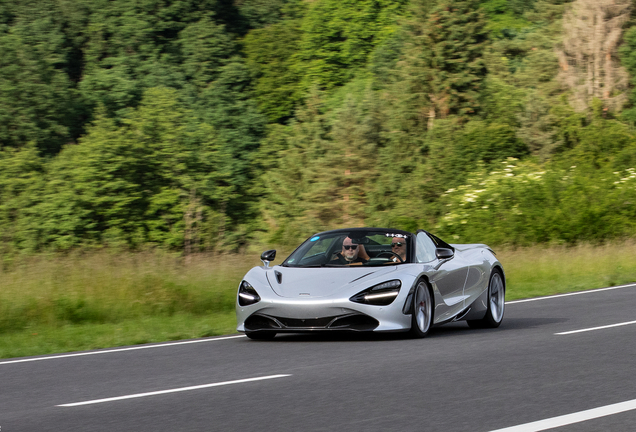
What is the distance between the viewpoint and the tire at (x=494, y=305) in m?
12.3

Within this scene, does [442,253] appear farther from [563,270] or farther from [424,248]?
[563,270]

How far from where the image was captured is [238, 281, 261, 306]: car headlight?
34.8ft

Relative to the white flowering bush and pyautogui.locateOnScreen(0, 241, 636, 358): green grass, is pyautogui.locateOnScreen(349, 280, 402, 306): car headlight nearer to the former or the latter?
pyautogui.locateOnScreen(0, 241, 636, 358): green grass

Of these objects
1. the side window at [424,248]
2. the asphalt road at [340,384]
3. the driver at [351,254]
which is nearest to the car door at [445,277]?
the side window at [424,248]

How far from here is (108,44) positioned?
77000 millimetres

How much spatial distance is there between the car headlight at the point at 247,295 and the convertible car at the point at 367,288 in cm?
1

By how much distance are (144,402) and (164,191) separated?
2110 inches

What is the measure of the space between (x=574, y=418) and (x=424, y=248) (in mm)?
5633

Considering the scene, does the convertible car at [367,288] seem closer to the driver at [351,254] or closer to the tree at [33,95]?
the driver at [351,254]

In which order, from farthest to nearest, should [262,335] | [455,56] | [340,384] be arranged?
[455,56] < [262,335] < [340,384]

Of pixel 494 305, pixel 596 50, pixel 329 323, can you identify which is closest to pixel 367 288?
pixel 329 323

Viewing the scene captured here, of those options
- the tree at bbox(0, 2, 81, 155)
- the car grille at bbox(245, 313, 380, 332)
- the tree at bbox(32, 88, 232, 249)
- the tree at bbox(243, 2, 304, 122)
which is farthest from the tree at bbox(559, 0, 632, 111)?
the car grille at bbox(245, 313, 380, 332)

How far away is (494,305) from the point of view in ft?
41.0

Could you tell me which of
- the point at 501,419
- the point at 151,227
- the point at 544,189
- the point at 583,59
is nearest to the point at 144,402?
the point at 501,419
